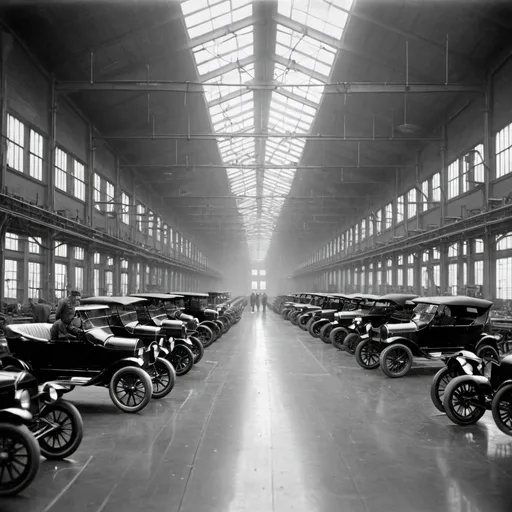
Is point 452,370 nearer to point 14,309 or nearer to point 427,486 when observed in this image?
point 427,486

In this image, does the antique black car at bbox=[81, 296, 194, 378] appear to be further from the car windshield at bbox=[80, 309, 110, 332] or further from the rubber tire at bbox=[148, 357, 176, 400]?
the car windshield at bbox=[80, 309, 110, 332]

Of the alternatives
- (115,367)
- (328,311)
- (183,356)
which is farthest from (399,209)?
(115,367)

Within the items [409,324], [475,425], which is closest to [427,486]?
[475,425]

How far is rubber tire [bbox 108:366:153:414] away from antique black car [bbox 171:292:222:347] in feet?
27.9

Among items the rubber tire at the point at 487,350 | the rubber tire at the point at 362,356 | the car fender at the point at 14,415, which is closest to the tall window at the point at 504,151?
the rubber tire at the point at 487,350

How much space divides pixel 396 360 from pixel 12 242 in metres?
13.3

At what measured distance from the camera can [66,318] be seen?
7.81 m

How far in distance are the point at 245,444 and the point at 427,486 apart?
2096 mm

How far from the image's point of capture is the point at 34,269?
60.6 ft

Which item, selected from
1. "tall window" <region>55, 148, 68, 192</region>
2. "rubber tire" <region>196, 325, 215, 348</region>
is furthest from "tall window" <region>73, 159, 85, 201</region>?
"rubber tire" <region>196, 325, 215, 348</region>

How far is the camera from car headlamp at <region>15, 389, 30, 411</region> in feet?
15.5

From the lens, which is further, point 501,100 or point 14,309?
point 501,100

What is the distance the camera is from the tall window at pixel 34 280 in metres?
18.1

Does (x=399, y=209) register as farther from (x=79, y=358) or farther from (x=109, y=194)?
(x=79, y=358)
